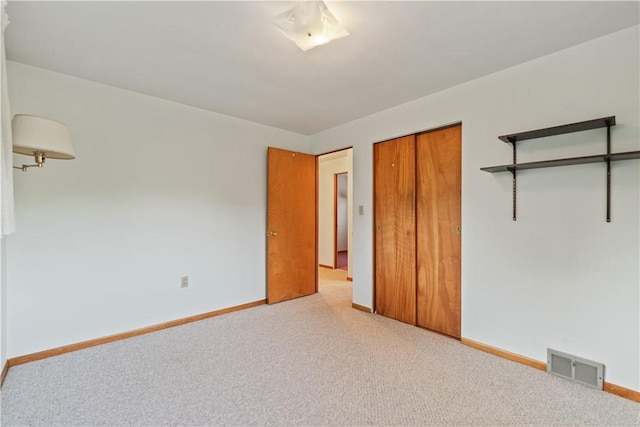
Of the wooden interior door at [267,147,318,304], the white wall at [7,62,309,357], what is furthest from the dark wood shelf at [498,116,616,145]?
the white wall at [7,62,309,357]

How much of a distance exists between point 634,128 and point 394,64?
1592 mm

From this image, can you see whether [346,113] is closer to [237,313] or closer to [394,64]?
[394,64]

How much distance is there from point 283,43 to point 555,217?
230cm

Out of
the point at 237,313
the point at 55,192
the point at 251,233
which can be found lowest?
the point at 237,313

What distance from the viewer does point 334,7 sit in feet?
5.40

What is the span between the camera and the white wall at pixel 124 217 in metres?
2.32

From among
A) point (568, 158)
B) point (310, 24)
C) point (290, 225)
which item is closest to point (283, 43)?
point (310, 24)

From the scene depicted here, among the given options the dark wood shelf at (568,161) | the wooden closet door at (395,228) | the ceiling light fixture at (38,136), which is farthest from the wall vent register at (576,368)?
the ceiling light fixture at (38,136)

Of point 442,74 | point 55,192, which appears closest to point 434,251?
point 442,74

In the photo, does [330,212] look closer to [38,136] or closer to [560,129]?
[560,129]

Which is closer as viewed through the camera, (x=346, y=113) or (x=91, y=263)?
(x=91, y=263)

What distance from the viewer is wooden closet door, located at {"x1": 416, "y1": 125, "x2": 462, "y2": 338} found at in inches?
107

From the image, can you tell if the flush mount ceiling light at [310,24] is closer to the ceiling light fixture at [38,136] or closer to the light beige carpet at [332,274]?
the ceiling light fixture at [38,136]

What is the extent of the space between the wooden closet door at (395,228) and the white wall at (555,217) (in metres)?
0.54
